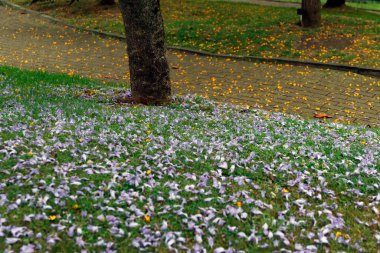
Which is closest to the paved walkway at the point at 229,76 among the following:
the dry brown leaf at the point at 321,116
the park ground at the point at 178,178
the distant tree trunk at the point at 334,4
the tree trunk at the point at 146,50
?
the dry brown leaf at the point at 321,116

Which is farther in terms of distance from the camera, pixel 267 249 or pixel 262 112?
pixel 262 112

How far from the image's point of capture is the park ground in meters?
3.23

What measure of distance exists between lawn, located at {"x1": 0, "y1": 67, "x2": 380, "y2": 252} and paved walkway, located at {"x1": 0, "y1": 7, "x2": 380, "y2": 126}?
2.39m

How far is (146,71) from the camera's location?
7.19 metres

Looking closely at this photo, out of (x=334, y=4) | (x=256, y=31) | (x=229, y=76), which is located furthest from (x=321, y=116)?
(x=334, y=4)

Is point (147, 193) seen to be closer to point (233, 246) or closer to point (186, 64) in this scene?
point (233, 246)

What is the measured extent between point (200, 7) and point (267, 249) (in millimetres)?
16402

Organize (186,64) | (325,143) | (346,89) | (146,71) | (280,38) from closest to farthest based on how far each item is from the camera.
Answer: (325,143) < (146,71) < (346,89) < (186,64) < (280,38)

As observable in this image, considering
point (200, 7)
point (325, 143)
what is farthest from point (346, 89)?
point (200, 7)

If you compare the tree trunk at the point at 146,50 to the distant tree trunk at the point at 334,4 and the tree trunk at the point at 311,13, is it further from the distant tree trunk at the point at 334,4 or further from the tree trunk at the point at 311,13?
the distant tree trunk at the point at 334,4

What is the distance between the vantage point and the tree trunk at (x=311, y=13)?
13.3 meters

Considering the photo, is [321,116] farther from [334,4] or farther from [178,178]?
[334,4]

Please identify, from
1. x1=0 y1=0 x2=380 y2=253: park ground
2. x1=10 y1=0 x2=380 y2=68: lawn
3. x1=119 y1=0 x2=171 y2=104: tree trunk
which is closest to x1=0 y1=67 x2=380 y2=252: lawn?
x1=0 y1=0 x2=380 y2=253: park ground

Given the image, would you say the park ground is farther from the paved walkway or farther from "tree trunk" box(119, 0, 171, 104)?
the paved walkway
